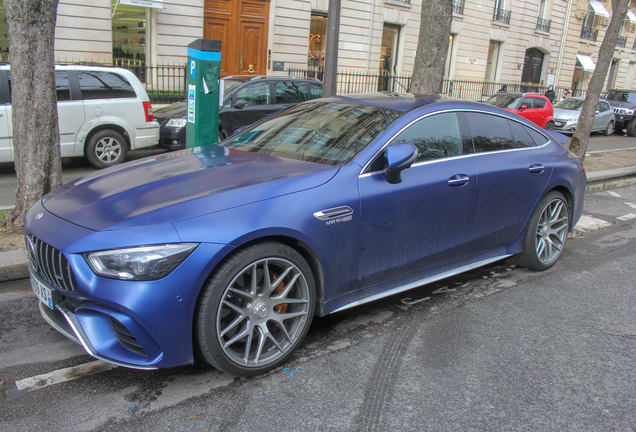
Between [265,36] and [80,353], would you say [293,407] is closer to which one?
[80,353]

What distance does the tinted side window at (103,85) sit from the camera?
8.47m

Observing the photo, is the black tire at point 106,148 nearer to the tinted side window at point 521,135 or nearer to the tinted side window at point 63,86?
the tinted side window at point 63,86

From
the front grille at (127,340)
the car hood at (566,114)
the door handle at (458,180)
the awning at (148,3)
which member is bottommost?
the front grille at (127,340)

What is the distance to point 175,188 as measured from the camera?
2.96 meters

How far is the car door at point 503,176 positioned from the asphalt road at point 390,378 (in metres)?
0.60

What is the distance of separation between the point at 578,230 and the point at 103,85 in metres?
A: 7.63

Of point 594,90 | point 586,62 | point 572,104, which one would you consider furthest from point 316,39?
point 586,62

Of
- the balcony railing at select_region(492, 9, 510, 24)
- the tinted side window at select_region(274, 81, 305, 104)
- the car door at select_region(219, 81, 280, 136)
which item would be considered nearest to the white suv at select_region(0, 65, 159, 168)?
the car door at select_region(219, 81, 280, 136)

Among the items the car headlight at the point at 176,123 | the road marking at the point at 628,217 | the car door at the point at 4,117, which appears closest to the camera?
the road marking at the point at 628,217

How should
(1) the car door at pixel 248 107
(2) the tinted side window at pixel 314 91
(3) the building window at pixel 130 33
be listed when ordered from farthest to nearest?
1. (3) the building window at pixel 130 33
2. (2) the tinted side window at pixel 314 91
3. (1) the car door at pixel 248 107

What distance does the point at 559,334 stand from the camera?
3619 millimetres

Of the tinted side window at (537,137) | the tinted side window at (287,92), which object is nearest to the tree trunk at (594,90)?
the tinted side window at (287,92)

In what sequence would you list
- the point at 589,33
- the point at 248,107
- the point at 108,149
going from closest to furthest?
the point at 108,149 → the point at 248,107 → the point at 589,33

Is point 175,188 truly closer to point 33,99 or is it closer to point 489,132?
point 489,132
